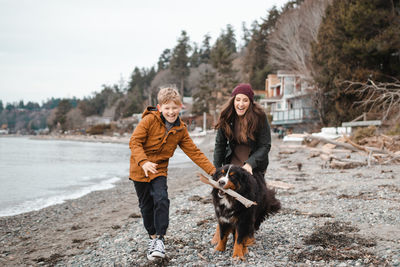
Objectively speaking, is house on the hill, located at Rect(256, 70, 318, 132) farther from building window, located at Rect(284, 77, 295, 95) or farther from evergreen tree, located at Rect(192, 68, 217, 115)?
evergreen tree, located at Rect(192, 68, 217, 115)

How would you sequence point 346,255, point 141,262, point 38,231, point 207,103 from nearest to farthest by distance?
1. point 346,255
2. point 141,262
3. point 38,231
4. point 207,103

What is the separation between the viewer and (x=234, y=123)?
4.73 metres

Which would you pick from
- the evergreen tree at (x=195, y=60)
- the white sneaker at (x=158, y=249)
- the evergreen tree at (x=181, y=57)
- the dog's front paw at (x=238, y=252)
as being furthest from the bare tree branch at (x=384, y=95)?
the evergreen tree at (x=195, y=60)

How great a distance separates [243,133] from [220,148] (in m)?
0.45

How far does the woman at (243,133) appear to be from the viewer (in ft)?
14.9

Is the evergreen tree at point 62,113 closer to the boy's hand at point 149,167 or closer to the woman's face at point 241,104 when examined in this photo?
the woman's face at point 241,104

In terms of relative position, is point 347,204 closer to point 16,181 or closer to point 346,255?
point 346,255

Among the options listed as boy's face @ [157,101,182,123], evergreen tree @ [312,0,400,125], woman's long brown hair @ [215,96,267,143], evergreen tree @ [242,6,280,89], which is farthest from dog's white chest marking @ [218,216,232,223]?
evergreen tree @ [242,6,280,89]

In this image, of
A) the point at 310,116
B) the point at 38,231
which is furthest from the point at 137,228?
the point at 310,116

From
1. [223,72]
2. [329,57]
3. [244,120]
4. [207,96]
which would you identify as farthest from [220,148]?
[223,72]

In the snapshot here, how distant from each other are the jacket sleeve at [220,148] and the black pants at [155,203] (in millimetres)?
946

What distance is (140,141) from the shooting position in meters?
4.10

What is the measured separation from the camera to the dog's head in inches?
147

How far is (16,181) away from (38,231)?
34.0 ft
